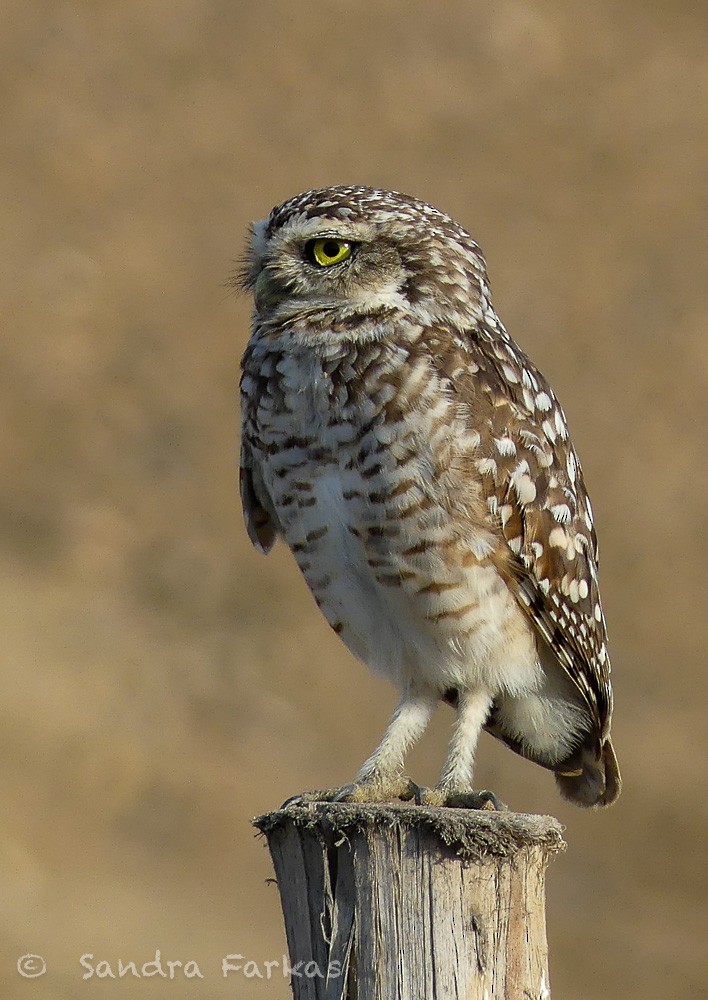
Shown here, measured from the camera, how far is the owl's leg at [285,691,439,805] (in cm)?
386

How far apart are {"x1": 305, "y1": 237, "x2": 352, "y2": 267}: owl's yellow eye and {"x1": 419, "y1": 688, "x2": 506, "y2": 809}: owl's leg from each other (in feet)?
4.21

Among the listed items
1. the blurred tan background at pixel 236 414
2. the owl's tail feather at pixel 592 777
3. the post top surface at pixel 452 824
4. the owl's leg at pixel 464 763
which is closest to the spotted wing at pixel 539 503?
the owl's tail feather at pixel 592 777

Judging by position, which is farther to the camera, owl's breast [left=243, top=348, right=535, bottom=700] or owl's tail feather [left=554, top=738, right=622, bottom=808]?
owl's tail feather [left=554, top=738, right=622, bottom=808]

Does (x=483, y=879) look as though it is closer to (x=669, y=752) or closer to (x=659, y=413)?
(x=669, y=752)

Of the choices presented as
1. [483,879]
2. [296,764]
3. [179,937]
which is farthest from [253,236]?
[296,764]

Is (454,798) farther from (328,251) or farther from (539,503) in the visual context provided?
(328,251)

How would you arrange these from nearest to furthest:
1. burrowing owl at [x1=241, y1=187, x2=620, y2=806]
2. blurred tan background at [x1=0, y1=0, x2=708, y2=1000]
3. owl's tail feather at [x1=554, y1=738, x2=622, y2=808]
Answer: burrowing owl at [x1=241, y1=187, x2=620, y2=806]
owl's tail feather at [x1=554, y1=738, x2=622, y2=808]
blurred tan background at [x1=0, y1=0, x2=708, y2=1000]

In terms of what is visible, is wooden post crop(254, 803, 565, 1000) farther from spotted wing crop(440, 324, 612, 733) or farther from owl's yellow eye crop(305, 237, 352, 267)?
owl's yellow eye crop(305, 237, 352, 267)

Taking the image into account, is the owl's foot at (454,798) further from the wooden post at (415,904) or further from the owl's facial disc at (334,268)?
the owl's facial disc at (334,268)

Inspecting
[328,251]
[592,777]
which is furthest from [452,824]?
[328,251]

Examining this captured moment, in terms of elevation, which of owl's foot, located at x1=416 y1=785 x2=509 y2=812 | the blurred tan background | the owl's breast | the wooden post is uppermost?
the blurred tan background

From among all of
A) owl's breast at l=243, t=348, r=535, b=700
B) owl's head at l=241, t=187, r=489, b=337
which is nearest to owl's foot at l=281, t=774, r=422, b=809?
owl's breast at l=243, t=348, r=535, b=700

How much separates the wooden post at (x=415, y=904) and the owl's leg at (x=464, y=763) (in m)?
0.51

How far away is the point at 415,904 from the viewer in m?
3.07
